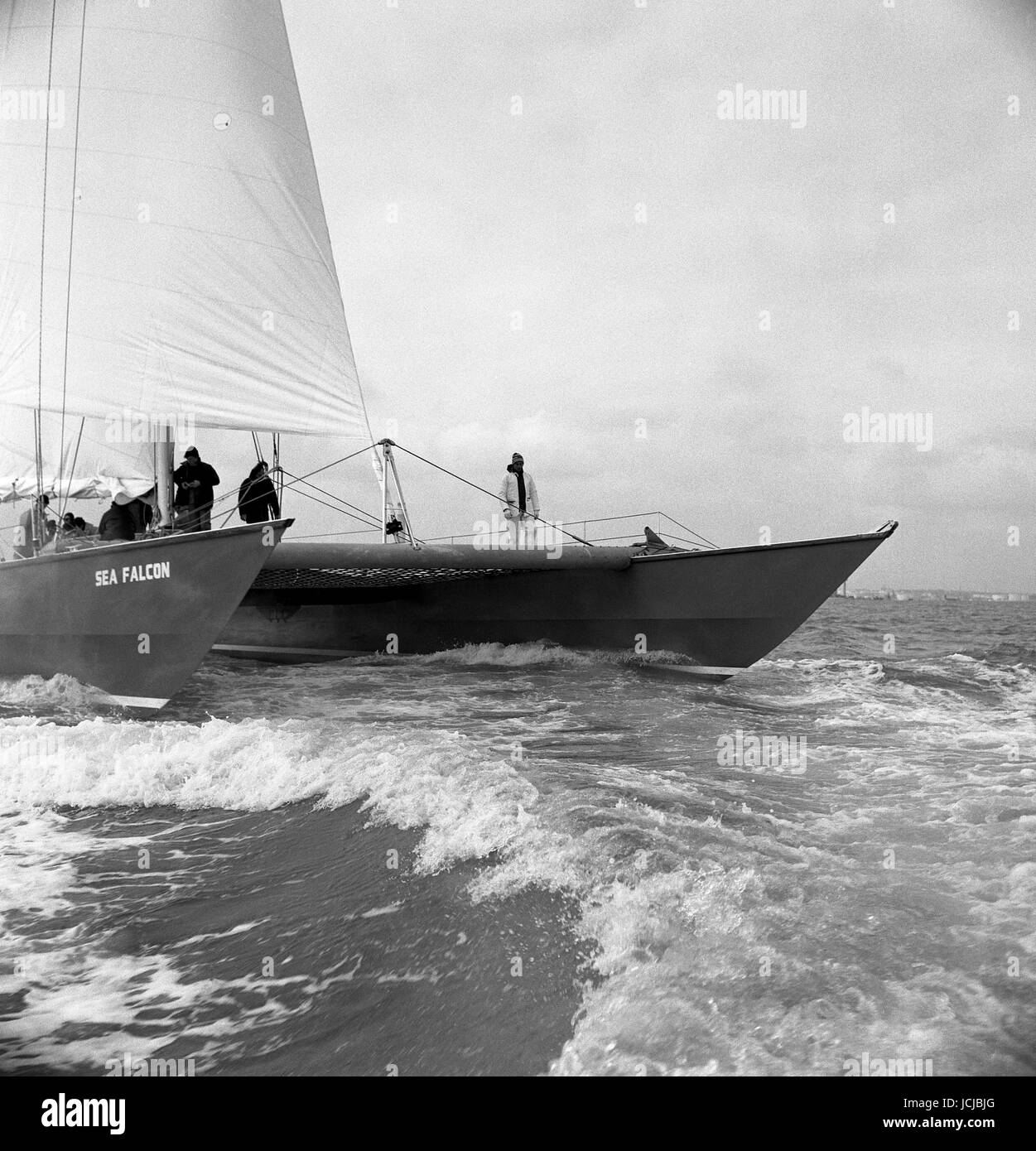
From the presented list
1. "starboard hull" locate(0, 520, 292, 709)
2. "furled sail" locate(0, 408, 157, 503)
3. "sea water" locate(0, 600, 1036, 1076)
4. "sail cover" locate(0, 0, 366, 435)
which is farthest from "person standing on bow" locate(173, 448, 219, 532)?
"sea water" locate(0, 600, 1036, 1076)

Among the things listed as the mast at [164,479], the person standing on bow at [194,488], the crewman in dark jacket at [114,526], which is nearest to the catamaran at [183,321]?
the mast at [164,479]

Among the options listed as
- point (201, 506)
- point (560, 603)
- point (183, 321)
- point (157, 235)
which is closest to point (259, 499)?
point (201, 506)

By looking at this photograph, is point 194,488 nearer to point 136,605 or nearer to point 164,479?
point 164,479

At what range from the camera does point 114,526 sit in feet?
30.1

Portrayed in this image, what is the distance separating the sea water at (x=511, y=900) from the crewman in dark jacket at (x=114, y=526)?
339 centimetres

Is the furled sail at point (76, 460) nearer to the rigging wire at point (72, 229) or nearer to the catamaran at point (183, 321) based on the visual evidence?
the catamaran at point (183, 321)

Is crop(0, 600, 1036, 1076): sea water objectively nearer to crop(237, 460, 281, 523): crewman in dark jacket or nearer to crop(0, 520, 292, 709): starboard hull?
crop(0, 520, 292, 709): starboard hull

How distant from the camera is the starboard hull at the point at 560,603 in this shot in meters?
9.42

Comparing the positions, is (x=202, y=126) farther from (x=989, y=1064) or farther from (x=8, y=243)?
(x=989, y=1064)

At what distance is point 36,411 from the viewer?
9258 millimetres

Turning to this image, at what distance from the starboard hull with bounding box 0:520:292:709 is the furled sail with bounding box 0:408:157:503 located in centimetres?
516

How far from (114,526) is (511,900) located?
7840 millimetres
